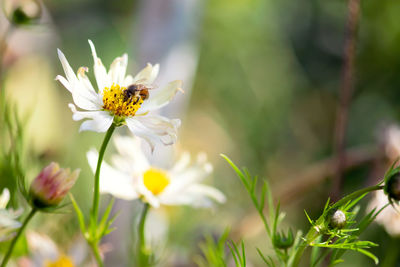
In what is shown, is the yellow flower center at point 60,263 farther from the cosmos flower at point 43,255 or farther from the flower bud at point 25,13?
the flower bud at point 25,13

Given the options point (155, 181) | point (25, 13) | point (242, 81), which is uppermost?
point (25, 13)

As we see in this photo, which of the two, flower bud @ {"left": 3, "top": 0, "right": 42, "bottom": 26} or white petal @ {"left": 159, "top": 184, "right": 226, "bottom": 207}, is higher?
flower bud @ {"left": 3, "top": 0, "right": 42, "bottom": 26}

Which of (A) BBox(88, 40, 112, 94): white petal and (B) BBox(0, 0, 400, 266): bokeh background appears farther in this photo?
(B) BBox(0, 0, 400, 266): bokeh background

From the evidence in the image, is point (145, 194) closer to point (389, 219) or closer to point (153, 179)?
point (153, 179)

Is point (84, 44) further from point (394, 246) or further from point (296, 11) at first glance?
point (394, 246)

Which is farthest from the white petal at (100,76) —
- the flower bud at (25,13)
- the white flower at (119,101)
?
the flower bud at (25,13)

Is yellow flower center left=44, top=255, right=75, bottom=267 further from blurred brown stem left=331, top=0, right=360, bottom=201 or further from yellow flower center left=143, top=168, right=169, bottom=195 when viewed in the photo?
blurred brown stem left=331, top=0, right=360, bottom=201

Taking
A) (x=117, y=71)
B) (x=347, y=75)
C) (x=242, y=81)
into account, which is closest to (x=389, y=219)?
(x=347, y=75)

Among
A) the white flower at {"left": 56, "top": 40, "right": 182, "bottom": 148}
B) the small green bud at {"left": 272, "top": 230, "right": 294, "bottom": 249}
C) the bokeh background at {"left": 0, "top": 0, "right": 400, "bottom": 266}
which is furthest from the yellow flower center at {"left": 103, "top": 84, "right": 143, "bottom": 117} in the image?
the bokeh background at {"left": 0, "top": 0, "right": 400, "bottom": 266}

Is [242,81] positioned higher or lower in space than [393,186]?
lower
